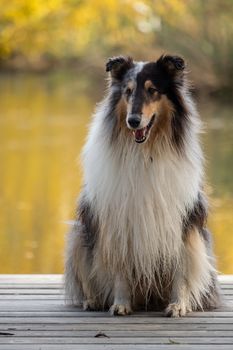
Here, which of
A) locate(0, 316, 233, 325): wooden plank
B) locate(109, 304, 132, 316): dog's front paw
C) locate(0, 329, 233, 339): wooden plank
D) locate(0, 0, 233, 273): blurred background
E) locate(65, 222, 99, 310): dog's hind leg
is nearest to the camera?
locate(0, 329, 233, 339): wooden plank

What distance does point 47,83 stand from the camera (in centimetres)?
3650

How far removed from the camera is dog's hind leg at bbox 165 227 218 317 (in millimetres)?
4977

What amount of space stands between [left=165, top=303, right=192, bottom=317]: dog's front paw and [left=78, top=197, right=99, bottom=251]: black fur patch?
0.51 m

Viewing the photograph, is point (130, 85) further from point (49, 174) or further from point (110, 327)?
point (49, 174)

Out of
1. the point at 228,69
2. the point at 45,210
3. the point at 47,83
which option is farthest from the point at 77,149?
the point at 47,83

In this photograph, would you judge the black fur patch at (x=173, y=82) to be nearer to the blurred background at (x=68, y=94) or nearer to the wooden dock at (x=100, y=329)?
the wooden dock at (x=100, y=329)

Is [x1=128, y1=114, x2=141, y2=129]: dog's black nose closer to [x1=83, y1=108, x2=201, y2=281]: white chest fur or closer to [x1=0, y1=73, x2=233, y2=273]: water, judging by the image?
[x1=83, y1=108, x2=201, y2=281]: white chest fur

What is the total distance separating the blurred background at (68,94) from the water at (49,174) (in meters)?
0.02

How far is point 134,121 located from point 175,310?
973 millimetres

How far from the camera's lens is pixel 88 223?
16.5ft
